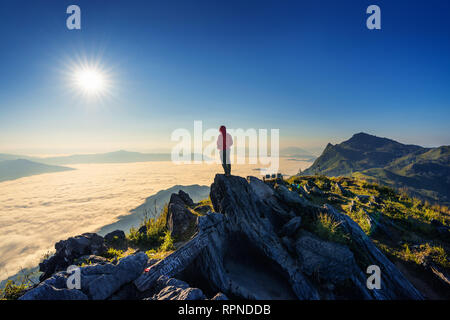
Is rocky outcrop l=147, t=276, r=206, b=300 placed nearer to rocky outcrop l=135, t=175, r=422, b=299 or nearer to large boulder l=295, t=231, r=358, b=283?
rocky outcrop l=135, t=175, r=422, b=299

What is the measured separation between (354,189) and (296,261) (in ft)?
75.5

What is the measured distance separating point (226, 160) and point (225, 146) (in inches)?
37.7

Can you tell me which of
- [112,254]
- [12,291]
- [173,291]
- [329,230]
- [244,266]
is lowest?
[112,254]

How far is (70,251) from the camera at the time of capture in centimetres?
967

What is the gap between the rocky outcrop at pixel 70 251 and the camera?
910cm

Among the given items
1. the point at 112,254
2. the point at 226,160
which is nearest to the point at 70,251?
the point at 112,254

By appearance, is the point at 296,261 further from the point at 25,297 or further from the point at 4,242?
the point at 4,242

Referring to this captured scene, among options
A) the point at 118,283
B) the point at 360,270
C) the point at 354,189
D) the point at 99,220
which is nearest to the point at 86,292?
the point at 118,283

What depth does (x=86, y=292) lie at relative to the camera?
5.47m

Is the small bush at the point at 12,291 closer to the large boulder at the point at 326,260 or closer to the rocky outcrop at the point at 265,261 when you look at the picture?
the rocky outcrop at the point at 265,261

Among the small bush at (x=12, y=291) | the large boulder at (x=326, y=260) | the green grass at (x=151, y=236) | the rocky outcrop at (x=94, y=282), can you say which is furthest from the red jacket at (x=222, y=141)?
the small bush at (x=12, y=291)

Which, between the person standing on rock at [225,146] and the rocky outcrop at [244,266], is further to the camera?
the person standing on rock at [225,146]

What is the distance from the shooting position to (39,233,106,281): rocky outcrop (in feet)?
Answer: 29.9

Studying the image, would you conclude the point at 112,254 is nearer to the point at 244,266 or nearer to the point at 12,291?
the point at 12,291
